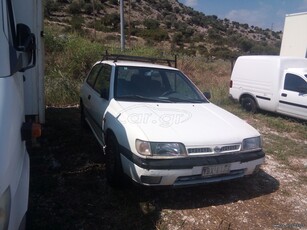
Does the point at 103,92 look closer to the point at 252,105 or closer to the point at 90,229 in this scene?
the point at 90,229

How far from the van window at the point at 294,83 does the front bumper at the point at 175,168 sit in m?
5.47

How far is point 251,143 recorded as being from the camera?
3650 mm

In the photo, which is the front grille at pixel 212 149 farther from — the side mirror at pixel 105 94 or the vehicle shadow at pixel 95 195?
the side mirror at pixel 105 94

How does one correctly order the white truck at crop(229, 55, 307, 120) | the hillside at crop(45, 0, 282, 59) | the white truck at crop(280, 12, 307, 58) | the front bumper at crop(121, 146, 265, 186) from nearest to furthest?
the front bumper at crop(121, 146, 265, 186) → the white truck at crop(229, 55, 307, 120) → the white truck at crop(280, 12, 307, 58) → the hillside at crop(45, 0, 282, 59)

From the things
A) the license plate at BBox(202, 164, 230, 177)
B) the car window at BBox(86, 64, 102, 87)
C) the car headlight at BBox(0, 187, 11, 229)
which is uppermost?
the car window at BBox(86, 64, 102, 87)

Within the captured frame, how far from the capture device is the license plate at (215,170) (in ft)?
10.8

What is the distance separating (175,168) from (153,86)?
68.2 inches

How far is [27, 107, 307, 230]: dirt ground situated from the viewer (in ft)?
10.4

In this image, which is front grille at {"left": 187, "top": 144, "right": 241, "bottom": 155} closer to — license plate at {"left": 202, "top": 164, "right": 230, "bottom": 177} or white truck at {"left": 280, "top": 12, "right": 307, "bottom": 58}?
license plate at {"left": 202, "top": 164, "right": 230, "bottom": 177}

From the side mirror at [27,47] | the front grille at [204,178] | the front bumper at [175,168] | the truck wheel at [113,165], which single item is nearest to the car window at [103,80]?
the truck wheel at [113,165]

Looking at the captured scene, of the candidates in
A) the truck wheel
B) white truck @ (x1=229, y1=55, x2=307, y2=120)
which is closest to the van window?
white truck @ (x1=229, y1=55, x2=307, y2=120)

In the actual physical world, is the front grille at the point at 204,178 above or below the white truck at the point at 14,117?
below

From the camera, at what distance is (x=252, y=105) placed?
9203 mm

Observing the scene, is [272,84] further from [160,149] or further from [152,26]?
[152,26]
